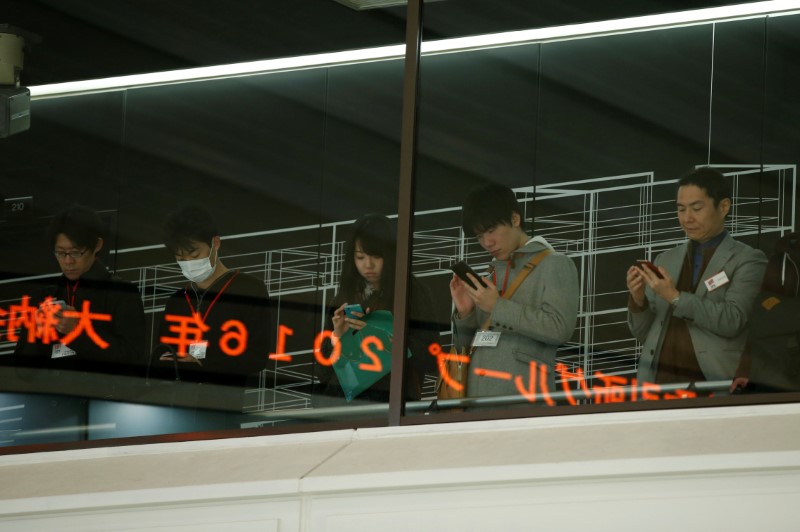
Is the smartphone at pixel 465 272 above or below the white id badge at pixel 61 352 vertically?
above

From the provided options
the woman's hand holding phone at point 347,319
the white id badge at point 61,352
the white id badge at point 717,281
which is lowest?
the white id badge at point 61,352

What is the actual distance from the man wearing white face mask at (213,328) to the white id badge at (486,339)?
0.72m

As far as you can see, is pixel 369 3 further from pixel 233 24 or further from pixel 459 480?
pixel 459 480

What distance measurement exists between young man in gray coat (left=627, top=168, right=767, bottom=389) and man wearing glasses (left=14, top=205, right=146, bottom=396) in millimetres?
1596

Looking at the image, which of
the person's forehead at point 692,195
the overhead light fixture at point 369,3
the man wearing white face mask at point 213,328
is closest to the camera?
the person's forehead at point 692,195

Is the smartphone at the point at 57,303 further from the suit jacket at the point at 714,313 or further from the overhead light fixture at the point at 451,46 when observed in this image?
the overhead light fixture at the point at 451,46

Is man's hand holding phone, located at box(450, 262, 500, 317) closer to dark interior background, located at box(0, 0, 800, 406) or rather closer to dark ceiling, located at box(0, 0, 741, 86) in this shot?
dark interior background, located at box(0, 0, 800, 406)

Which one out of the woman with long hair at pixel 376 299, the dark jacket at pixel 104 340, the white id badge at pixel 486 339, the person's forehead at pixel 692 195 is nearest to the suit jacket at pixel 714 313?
the person's forehead at pixel 692 195

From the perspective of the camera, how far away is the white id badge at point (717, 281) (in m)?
3.32

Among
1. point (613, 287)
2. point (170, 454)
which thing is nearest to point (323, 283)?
point (613, 287)

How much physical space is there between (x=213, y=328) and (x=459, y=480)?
116cm

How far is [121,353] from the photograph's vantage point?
415 cm

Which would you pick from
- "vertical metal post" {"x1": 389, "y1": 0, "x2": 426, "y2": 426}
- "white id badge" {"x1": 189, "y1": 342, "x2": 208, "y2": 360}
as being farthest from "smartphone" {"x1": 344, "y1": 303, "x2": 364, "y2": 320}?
"white id badge" {"x1": 189, "y1": 342, "x2": 208, "y2": 360}

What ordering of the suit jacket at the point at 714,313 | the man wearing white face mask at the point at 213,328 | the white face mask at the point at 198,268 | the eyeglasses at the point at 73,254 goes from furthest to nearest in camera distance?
1. the eyeglasses at the point at 73,254
2. the white face mask at the point at 198,268
3. the man wearing white face mask at the point at 213,328
4. the suit jacket at the point at 714,313
